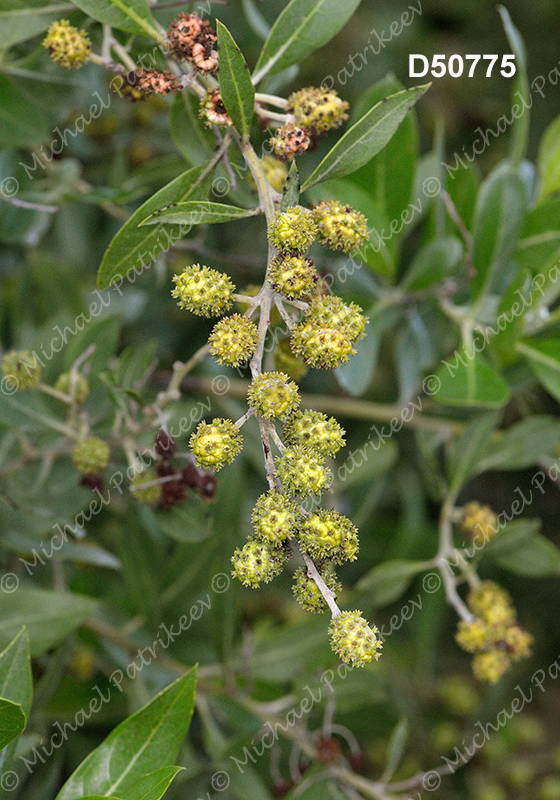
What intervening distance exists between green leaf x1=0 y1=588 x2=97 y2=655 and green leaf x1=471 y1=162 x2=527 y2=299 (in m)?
1.46

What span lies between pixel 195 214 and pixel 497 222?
3.78 feet

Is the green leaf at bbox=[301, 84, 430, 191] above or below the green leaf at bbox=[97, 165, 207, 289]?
above

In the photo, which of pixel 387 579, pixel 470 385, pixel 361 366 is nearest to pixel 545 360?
pixel 470 385

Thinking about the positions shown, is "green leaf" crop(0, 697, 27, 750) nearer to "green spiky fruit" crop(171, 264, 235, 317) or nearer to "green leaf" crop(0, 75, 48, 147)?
"green spiky fruit" crop(171, 264, 235, 317)

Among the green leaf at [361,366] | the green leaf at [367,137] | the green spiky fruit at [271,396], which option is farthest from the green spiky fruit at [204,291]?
the green leaf at [361,366]

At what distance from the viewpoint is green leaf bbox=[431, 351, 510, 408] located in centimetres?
204

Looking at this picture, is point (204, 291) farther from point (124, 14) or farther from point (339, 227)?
point (124, 14)

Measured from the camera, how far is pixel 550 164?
2354 millimetres

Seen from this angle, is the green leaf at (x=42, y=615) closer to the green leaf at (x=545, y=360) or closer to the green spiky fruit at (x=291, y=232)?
the green spiky fruit at (x=291, y=232)

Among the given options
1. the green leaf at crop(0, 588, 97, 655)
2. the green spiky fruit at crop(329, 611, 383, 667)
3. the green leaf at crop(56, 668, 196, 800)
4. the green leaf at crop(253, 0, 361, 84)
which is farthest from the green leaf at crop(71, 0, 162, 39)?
the green leaf at crop(0, 588, 97, 655)

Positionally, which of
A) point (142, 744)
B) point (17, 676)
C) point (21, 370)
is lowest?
point (142, 744)

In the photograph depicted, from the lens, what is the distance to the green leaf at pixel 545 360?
221 centimetres

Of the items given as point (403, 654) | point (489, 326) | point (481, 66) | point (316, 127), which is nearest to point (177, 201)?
point (316, 127)

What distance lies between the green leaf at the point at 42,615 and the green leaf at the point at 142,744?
0.56m
